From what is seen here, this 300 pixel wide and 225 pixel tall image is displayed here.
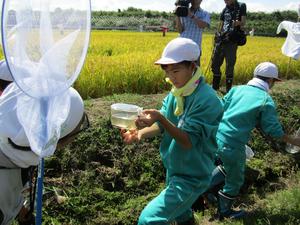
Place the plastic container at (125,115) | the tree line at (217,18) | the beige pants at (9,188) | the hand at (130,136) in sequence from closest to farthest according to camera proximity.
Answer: the beige pants at (9,188) < the hand at (130,136) < the plastic container at (125,115) < the tree line at (217,18)

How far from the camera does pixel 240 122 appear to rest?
3816 mm

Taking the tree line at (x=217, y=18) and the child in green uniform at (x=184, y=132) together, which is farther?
the tree line at (x=217, y=18)

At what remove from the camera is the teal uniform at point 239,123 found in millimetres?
3688

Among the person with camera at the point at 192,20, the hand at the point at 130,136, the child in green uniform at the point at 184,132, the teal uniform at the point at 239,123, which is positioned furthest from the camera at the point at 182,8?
the hand at the point at 130,136

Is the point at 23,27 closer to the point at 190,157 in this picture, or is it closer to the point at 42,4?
the point at 42,4

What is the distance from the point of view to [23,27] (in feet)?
5.42

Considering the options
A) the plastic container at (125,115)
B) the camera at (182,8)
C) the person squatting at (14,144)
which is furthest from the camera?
the camera at (182,8)

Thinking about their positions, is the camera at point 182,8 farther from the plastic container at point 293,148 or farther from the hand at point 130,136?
the hand at point 130,136

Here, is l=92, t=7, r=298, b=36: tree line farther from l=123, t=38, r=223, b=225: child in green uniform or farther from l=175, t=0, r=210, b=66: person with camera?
l=123, t=38, r=223, b=225: child in green uniform

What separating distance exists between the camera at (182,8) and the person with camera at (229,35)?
111 cm

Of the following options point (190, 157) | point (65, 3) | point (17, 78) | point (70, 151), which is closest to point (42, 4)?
point (65, 3)

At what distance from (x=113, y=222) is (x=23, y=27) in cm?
257

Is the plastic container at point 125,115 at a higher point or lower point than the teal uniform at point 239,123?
higher

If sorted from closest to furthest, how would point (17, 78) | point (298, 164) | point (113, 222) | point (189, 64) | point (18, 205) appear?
point (17, 78) → point (18, 205) → point (189, 64) → point (113, 222) → point (298, 164)
